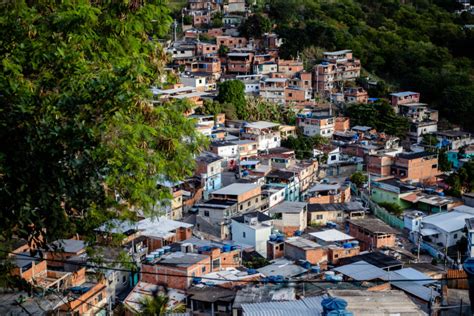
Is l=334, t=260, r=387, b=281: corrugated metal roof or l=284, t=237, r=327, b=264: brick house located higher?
l=334, t=260, r=387, b=281: corrugated metal roof

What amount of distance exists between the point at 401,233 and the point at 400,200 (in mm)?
1715

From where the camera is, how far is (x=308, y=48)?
2538 centimetres

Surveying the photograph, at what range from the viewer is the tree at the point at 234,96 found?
20.1m

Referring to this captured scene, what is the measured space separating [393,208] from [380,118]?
632 centimetres

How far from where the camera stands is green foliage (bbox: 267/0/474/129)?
24.1 m

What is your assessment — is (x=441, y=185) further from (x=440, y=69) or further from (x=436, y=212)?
(x=440, y=69)

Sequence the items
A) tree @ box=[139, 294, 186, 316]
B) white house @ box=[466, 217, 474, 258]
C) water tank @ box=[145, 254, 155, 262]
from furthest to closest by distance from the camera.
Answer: white house @ box=[466, 217, 474, 258] < water tank @ box=[145, 254, 155, 262] < tree @ box=[139, 294, 186, 316]

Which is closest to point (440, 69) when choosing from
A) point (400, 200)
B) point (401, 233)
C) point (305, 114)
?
point (305, 114)

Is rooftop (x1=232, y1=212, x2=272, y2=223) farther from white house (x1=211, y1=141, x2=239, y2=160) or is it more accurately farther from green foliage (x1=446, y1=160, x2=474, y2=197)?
green foliage (x1=446, y1=160, x2=474, y2=197)

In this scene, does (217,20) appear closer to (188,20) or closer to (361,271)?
(188,20)

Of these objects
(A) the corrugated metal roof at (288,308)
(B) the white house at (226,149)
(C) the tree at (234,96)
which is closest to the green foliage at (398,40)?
(C) the tree at (234,96)

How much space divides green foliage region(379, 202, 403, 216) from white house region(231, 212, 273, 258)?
3745 mm

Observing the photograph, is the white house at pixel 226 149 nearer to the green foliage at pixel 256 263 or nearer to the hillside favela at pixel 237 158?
the hillside favela at pixel 237 158

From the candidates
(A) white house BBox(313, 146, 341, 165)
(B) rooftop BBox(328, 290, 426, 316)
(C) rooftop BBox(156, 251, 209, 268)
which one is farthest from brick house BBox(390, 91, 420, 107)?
(B) rooftop BBox(328, 290, 426, 316)
